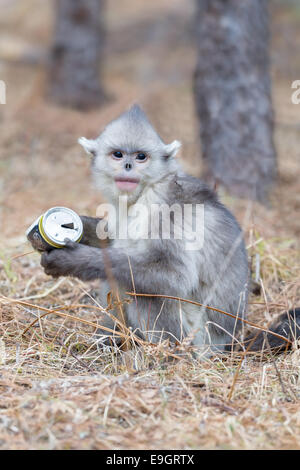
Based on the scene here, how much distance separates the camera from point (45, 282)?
15.6 feet

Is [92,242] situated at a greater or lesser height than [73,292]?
greater

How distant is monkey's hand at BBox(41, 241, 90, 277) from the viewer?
349cm

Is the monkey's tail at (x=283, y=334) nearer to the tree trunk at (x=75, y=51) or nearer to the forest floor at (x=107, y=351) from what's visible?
the forest floor at (x=107, y=351)

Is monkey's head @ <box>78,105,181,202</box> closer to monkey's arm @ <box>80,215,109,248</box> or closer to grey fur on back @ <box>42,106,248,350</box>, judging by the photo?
grey fur on back @ <box>42,106,248,350</box>

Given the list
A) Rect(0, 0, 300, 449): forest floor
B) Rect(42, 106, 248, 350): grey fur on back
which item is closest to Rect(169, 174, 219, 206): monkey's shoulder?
Rect(42, 106, 248, 350): grey fur on back

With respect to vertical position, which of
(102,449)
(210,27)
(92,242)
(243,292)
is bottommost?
(102,449)

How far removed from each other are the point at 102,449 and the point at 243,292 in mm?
1597

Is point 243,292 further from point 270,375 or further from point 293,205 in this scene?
point 293,205

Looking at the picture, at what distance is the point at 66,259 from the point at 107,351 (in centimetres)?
63

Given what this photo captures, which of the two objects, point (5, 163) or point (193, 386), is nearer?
point (193, 386)

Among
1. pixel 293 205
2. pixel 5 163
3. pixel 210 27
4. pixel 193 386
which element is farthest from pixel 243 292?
pixel 5 163

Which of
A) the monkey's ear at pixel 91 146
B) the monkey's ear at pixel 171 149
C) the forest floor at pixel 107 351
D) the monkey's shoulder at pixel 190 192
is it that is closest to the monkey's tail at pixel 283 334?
the forest floor at pixel 107 351

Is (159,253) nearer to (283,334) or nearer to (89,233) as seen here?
(89,233)

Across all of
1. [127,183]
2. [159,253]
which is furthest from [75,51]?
[159,253]
